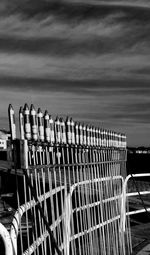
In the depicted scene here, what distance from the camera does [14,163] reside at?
3346 millimetres

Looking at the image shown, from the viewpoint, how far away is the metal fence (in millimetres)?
3418

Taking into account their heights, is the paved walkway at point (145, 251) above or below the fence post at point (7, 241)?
below

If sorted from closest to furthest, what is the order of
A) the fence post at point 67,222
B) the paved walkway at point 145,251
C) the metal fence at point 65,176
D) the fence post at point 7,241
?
the fence post at point 7,241 < the metal fence at point 65,176 < the fence post at point 67,222 < the paved walkway at point 145,251

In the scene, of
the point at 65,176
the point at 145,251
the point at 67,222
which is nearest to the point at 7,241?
the point at 65,176

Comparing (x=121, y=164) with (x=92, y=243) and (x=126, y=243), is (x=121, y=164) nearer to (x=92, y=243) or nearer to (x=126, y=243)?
(x=126, y=243)

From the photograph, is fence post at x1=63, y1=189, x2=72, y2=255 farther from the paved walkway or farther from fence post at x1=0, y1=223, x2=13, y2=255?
the paved walkway

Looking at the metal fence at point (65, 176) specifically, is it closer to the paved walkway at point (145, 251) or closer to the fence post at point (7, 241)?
the fence post at point (7, 241)

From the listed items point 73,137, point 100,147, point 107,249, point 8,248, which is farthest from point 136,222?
point 8,248

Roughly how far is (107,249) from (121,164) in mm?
1908

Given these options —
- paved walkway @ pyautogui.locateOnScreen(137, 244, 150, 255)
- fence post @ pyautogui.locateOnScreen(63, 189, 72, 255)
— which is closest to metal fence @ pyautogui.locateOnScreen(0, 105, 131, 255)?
fence post @ pyautogui.locateOnScreen(63, 189, 72, 255)

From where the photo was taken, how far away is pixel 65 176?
4840 millimetres

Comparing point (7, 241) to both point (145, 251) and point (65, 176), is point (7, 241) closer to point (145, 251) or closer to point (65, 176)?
point (65, 176)

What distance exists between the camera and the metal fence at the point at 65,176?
3.42 metres

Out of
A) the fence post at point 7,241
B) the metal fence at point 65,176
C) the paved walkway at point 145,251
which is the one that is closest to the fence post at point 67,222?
the metal fence at point 65,176
